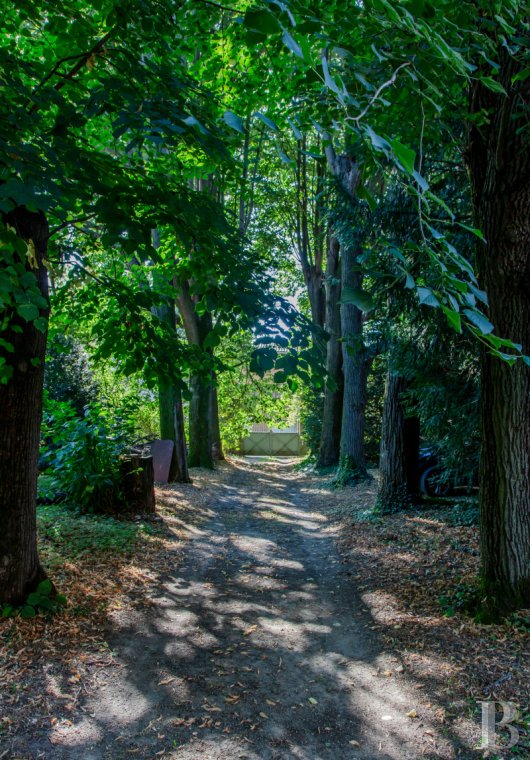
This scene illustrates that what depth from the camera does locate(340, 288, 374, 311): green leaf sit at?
1650mm

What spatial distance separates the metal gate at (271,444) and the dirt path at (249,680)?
2399 cm

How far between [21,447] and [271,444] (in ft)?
87.2

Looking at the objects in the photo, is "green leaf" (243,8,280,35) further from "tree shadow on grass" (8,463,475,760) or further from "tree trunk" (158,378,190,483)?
"tree trunk" (158,378,190,483)

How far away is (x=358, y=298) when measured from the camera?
1676mm

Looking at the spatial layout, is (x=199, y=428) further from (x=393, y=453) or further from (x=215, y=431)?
(x=393, y=453)

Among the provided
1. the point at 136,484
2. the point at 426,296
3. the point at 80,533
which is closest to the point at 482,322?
the point at 426,296

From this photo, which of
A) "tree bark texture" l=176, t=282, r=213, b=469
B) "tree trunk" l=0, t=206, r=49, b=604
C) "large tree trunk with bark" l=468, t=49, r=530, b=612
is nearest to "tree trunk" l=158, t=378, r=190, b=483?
"tree bark texture" l=176, t=282, r=213, b=469

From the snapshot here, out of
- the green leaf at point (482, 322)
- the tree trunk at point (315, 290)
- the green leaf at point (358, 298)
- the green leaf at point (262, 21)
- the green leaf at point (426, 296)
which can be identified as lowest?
the green leaf at point (482, 322)

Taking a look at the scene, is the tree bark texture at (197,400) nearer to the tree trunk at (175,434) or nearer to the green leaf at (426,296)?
the tree trunk at (175,434)

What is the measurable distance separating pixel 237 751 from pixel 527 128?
4.41 meters

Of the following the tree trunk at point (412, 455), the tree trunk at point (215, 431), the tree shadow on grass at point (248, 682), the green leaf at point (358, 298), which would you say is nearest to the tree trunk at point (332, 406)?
the tree trunk at point (215, 431)

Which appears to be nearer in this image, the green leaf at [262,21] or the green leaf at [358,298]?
the green leaf at [262,21]

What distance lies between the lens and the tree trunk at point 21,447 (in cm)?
420

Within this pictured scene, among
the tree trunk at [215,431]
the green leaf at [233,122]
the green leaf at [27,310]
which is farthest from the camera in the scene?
the tree trunk at [215,431]
